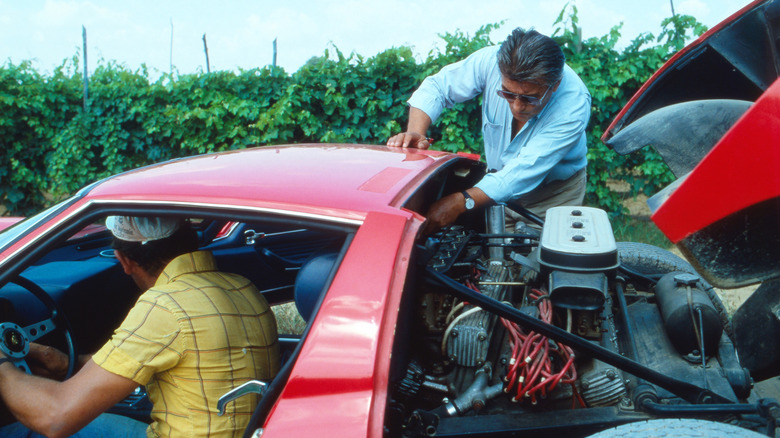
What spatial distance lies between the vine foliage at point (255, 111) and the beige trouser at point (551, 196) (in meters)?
2.52

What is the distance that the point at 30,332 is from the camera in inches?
91.1

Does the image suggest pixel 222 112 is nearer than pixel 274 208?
No

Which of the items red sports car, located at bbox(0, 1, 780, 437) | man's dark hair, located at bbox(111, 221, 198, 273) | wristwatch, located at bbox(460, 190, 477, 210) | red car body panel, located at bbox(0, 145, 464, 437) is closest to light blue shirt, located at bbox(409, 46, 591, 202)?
wristwatch, located at bbox(460, 190, 477, 210)

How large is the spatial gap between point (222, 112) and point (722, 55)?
5.86 meters

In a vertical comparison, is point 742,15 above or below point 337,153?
above

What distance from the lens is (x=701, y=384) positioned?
1.99m

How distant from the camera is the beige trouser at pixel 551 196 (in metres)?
3.66

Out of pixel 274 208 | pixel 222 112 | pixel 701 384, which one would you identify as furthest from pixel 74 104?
pixel 701 384

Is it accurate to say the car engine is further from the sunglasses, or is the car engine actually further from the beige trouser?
the beige trouser

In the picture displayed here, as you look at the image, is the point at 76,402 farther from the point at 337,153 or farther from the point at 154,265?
the point at 337,153

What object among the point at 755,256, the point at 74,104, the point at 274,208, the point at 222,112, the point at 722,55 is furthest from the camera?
the point at 74,104

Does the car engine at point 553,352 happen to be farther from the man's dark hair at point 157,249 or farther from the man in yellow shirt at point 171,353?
the man's dark hair at point 157,249

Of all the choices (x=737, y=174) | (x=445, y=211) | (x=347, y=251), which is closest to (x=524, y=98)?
(x=445, y=211)

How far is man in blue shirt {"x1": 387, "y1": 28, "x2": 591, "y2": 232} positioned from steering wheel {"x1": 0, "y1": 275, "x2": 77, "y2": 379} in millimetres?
1421
